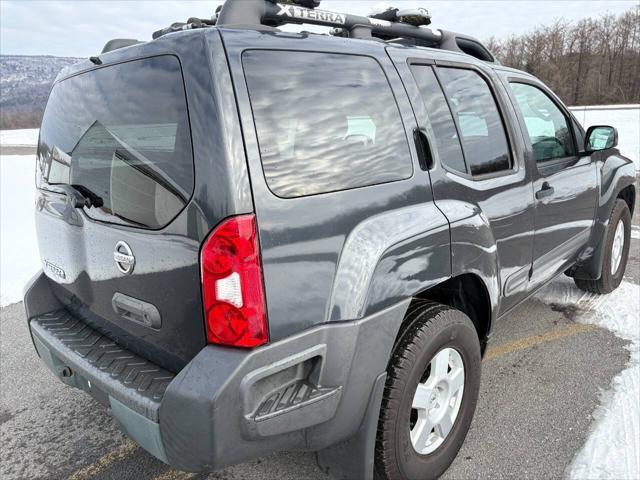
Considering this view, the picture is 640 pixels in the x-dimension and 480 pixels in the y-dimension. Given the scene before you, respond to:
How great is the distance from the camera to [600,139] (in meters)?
3.55

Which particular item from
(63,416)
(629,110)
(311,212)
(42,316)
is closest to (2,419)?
(63,416)

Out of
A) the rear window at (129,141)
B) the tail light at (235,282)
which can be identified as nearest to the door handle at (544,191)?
the tail light at (235,282)

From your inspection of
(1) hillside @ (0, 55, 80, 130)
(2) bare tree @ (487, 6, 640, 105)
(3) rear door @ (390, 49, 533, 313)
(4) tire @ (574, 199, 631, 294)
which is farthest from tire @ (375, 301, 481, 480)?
(1) hillside @ (0, 55, 80, 130)

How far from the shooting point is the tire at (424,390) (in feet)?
6.25

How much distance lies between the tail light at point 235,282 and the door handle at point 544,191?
2.03 meters

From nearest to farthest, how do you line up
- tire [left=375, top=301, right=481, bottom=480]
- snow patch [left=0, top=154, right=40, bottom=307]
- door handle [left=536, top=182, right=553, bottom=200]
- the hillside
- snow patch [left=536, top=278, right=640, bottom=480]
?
tire [left=375, top=301, right=481, bottom=480], snow patch [left=536, top=278, right=640, bottom=480], door handle [left=536, top=182, right=553, bottom=200], snow patch [left=0, top=154, right=40, bottom=307], the hillside

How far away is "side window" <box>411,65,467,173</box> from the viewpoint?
226 centimetres

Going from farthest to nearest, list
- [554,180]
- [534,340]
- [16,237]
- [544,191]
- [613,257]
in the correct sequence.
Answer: [16,237]
[613,257]
[534,340]
[554,180]
[544,191]

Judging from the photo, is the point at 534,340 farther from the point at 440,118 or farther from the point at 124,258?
the point at 124,258

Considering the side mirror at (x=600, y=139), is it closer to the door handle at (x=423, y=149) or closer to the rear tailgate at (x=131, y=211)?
the door handle at (x=423, y=149)

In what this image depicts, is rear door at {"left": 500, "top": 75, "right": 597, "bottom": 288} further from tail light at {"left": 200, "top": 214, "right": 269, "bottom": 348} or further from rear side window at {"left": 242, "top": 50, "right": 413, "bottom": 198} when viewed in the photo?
tail light at {"left": 200, "top": 214, "right": 269, "bottom": 348}

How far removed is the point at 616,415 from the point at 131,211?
2.63m

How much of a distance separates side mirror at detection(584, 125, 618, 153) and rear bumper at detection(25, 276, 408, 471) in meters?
2.52

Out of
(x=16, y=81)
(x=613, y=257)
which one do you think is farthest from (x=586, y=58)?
(x=16, y=81)
